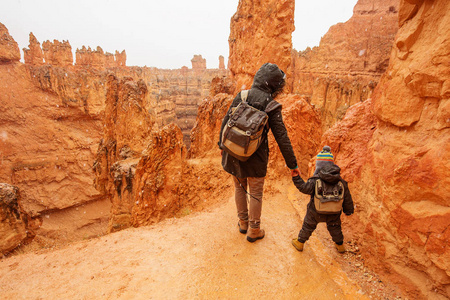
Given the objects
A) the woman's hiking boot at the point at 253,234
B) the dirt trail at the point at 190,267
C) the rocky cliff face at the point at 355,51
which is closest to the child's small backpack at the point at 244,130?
the woman's hiking boot at the point at 253,234

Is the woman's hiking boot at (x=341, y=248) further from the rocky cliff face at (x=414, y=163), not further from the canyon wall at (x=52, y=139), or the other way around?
the canyon wall at (x=52, y=139)

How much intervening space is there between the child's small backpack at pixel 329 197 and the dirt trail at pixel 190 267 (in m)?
0.57

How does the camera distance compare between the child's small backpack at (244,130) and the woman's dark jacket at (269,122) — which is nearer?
the child's small backpack at (244,130)

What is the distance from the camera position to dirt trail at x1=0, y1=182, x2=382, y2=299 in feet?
7.00

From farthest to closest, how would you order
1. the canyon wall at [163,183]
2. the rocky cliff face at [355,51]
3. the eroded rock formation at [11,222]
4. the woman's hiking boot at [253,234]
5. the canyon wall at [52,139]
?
the rocky cliff face at [355,51]
the canyon wall at [52,139]
the eroded rock formation at [11,222]
the canyon wall at [163,183]
the woman's hiking boot at [253,234]

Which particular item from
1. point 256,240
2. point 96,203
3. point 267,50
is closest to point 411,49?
point 256,240

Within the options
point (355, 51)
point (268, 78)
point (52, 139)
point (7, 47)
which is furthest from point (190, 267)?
point (355, 51)

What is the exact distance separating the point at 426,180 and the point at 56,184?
704 inches

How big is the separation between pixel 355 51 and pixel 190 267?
30.7m

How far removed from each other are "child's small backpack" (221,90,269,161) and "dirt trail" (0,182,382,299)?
1158 millimetres

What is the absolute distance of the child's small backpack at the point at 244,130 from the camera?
2078 mm

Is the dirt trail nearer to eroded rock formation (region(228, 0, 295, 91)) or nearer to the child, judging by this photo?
the child

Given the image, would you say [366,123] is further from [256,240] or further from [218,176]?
[218,176]

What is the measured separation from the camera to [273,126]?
2221 millimetres
